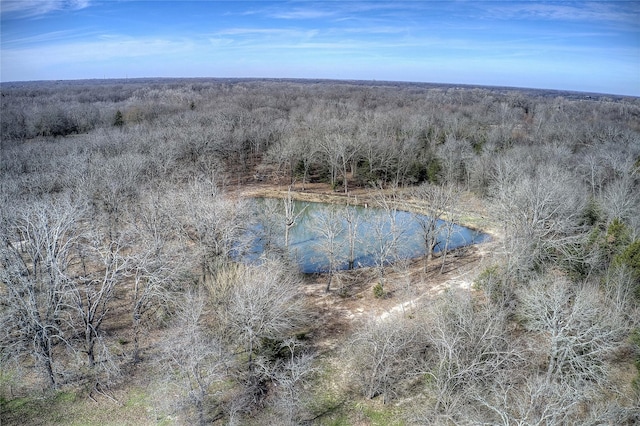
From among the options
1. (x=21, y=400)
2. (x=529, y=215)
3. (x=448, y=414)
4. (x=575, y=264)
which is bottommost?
(x=21, y=400)

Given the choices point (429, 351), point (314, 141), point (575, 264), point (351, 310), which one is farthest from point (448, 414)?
point (314, 141)

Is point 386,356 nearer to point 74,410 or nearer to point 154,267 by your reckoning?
point 154,267

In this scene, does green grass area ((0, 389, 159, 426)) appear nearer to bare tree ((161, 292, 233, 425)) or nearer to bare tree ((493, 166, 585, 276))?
bare tree ((161, 292, 233, 425))

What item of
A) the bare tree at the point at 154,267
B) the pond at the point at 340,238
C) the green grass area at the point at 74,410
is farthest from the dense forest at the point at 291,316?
the pond at the point at 340,238

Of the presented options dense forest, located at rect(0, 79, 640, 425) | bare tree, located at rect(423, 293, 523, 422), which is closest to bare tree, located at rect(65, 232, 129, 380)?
dense forest, located at rect(0, 79, 640, 425)

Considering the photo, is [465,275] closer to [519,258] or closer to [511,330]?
[519,258]

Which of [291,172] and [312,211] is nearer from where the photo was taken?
[312,211]

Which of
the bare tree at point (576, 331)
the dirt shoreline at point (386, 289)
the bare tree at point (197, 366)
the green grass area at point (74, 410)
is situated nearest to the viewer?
the bare tree at point (197, 366)

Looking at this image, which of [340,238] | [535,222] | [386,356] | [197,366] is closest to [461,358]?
[386,356]

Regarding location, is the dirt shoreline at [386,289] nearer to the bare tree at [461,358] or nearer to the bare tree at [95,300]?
the bare tree at [461,358]
